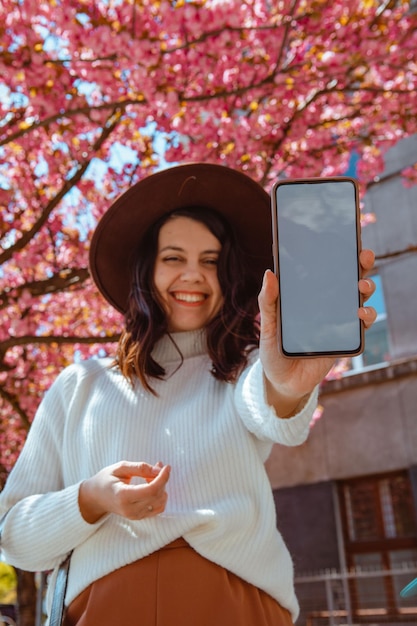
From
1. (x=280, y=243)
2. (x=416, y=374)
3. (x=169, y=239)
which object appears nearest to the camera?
(x=280, y=243)

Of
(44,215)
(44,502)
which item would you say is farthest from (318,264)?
(44,215)

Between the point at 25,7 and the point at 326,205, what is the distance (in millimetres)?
3592

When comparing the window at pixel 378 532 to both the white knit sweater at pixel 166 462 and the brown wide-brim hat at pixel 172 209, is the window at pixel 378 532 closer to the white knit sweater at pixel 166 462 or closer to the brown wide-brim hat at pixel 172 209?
the brown wide-brim hat at pixel 172 209

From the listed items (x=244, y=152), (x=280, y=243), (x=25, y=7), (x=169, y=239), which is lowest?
(x=280, y=243)

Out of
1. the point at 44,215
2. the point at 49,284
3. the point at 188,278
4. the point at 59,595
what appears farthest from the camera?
the point at 49,284

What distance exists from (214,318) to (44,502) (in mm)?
627

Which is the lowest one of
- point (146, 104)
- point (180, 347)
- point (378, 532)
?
point (378, 532)

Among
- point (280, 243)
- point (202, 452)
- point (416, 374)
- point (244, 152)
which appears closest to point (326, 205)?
point (280, 243)

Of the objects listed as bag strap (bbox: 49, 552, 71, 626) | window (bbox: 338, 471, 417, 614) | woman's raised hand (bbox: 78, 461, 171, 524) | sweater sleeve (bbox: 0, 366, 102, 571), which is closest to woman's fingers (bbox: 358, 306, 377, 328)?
woman's raised hand (bbox: 78, 461, 171, 524)

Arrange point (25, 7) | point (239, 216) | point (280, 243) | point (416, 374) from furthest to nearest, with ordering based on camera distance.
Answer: point (416, 374) → point (25, 7) → point (239, 216) → point (280, 243)

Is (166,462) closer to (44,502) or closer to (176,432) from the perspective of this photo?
(176,432)

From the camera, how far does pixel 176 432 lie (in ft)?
4.95

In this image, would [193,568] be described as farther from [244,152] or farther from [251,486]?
[244,152]

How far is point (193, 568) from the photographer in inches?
51.4
